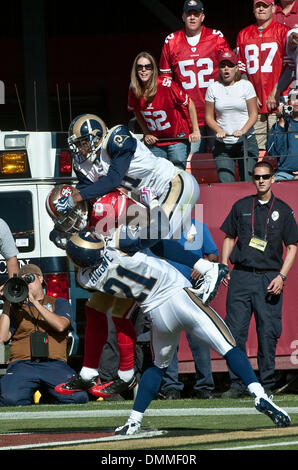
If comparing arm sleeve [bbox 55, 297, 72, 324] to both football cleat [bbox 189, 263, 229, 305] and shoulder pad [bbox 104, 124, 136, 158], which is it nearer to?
shoulder pad [bbox 104, 124, 136, 158]

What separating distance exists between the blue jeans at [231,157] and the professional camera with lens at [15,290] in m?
2.73

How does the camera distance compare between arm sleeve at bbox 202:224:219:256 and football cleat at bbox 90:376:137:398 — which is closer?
football cleat at bbox 90:376:137:398

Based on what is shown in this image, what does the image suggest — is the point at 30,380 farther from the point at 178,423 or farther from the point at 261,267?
the point at 178,423

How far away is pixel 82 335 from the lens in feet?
35.1

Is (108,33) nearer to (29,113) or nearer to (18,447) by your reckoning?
(29,113)

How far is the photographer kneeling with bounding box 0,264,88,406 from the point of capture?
10070 mm

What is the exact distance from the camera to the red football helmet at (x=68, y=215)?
7516 mm

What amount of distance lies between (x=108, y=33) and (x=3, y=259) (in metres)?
9.91

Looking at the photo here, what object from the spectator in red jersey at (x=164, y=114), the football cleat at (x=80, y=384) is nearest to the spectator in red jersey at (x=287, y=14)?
the spectator in red jersey at (x=164, y=114)

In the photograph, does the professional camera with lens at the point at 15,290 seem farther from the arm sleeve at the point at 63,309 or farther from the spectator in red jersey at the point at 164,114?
the spectator in red jersey at the point at 164,114

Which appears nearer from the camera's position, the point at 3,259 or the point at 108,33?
the point at 3,259

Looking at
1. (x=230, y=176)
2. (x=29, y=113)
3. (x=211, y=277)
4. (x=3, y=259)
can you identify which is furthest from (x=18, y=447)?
(x=29, y=113)

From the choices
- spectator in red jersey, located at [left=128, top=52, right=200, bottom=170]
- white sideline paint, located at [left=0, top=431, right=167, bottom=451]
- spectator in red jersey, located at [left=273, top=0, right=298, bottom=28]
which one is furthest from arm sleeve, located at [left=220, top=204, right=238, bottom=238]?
white sideline paint, located at [left=0, top=431, right=167, bottom=451]

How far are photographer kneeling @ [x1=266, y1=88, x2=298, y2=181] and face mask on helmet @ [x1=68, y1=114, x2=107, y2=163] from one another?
3.51 m
